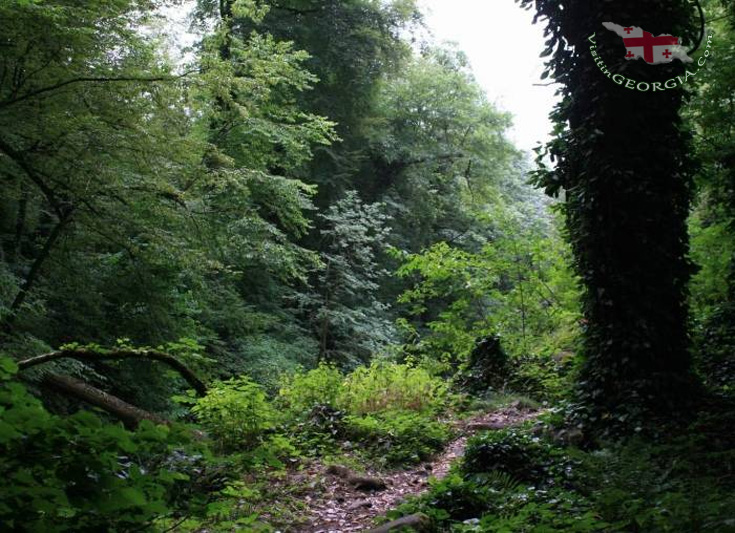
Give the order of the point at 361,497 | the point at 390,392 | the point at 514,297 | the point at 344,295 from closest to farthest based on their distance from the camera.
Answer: the point at 361,497 → the point at 390,392 → the point at 514,297 → the point at 344,295

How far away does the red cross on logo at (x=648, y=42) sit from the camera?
5.71 meters

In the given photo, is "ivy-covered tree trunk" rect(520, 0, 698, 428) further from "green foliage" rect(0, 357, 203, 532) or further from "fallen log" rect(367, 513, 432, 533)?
"green foliage" rect(0, 357, 203, 532)

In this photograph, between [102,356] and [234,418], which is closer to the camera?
[102,356]

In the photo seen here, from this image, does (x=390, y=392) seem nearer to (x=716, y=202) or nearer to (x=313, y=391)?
(x=313, y=391)

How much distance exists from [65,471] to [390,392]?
6.66 metres

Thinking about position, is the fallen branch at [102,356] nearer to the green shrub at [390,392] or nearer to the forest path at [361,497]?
the green shrub at [390,392]

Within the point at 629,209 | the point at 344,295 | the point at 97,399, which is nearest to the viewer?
the point at 629,209

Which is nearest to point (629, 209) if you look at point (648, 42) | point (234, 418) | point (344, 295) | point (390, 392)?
point (648, 42)

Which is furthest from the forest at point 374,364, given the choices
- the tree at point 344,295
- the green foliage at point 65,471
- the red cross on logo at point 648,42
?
the tree at point 344,295

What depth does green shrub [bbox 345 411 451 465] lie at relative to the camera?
6633 mm

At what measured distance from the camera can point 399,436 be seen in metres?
7.01

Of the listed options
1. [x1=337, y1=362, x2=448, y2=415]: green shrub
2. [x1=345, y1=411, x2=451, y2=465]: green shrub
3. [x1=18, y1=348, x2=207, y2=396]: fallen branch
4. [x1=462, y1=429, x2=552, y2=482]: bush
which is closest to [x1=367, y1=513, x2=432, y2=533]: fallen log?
[x1=462, y1=429, x2=552, y2=482]: bush

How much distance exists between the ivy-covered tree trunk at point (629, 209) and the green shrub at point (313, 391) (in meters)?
3.55

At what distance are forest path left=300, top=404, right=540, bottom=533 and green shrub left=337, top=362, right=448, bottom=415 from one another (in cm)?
118
